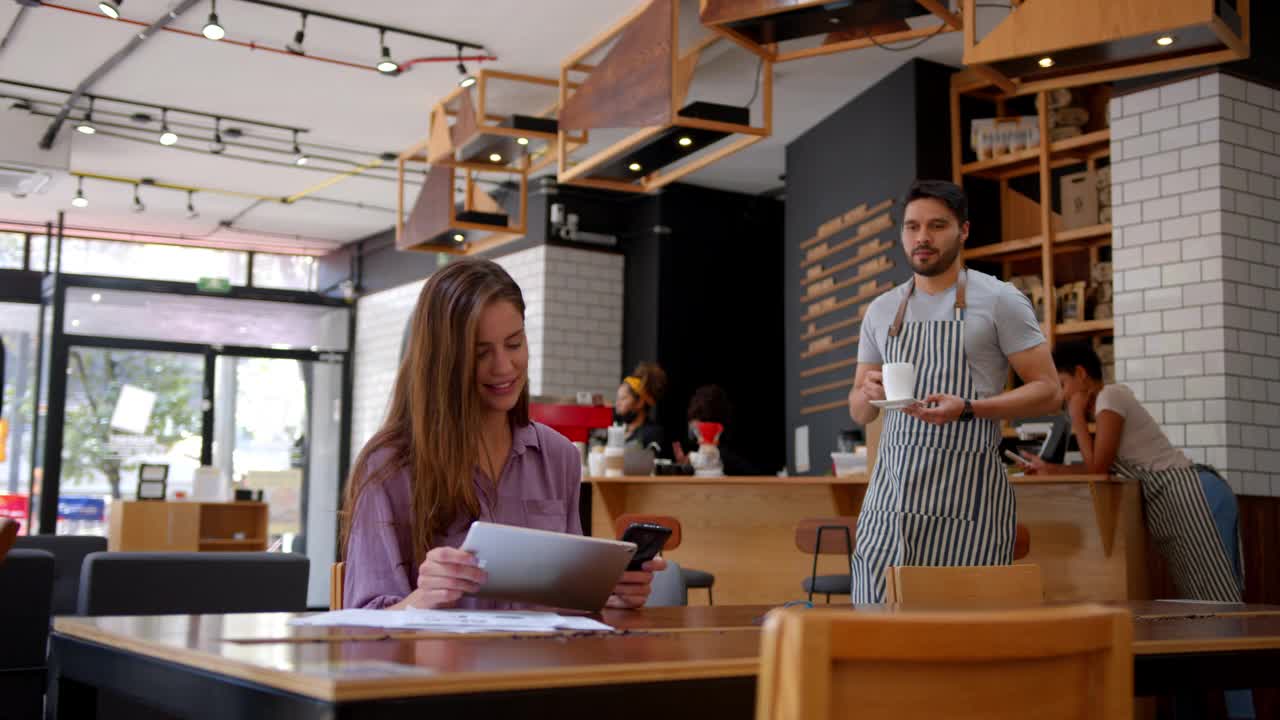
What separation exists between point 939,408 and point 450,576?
5.29ft

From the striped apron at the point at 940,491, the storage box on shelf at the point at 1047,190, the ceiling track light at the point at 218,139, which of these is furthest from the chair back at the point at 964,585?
the ceiling track light at the point at 218,139

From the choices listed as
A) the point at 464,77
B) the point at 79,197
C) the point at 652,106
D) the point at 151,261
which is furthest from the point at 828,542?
the point at 151,261

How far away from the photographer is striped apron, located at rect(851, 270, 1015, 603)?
3.11 metres

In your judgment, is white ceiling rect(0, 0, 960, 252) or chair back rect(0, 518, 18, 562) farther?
white ceiling rect(0, 0, 960, 252)

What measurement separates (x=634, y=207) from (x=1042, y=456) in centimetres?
536

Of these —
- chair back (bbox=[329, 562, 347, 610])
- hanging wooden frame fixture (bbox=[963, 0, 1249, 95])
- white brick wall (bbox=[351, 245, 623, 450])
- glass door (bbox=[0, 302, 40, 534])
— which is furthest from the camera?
glass door (bbox=[0, 302, 40, 534])

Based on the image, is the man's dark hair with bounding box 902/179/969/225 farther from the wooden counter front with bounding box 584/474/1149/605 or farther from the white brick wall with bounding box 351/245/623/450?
the white brick wall with bounding box 351/245/623/450

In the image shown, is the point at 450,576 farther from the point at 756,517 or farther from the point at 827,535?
the point at 756,517

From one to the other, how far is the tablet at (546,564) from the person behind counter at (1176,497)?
3.44 m

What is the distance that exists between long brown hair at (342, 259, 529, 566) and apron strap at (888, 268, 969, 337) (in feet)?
4.58

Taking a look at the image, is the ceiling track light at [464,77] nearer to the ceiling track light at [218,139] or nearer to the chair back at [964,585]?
the ceiling track light at [218,139]

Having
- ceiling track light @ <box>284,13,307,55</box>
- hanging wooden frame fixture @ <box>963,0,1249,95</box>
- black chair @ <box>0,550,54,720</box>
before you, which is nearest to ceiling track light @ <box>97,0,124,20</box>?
ceiling track light @ <box>284,13,307,55</box>

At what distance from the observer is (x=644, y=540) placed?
212 cm

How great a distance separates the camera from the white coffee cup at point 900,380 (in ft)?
10.2
